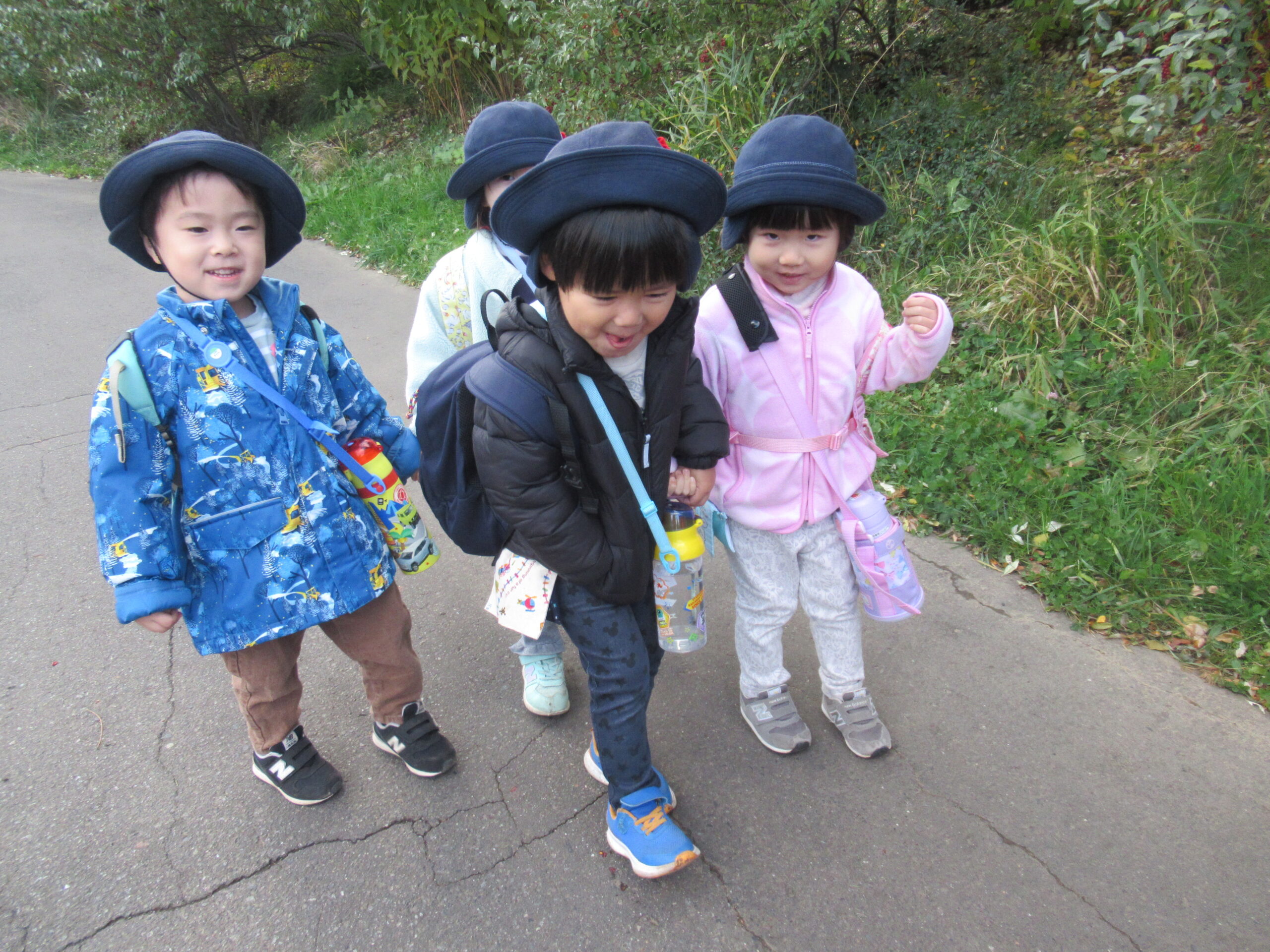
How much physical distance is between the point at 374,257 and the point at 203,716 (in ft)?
17.0

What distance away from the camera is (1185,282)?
3.41 meters

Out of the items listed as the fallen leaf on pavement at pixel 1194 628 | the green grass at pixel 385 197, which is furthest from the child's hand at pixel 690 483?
the green grass at pixel 385 197

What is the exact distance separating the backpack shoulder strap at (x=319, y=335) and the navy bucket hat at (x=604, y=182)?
2.26ft

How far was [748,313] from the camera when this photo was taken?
1872 millimetres

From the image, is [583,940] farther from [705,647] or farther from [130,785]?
[130,785]

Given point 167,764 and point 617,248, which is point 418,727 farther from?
point 617,248

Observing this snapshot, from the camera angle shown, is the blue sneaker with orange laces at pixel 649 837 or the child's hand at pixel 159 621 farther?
the blue sneaker with orange laces at pixel 649 837

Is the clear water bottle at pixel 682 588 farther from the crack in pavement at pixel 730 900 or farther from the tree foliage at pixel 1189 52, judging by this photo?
the tree foliage at pixel 1189 52

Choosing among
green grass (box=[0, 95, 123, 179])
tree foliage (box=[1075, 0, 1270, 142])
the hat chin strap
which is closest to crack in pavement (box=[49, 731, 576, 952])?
the hat chin strap

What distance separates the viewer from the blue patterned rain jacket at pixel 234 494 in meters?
1.65

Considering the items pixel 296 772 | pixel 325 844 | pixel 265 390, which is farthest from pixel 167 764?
pixel 265 390

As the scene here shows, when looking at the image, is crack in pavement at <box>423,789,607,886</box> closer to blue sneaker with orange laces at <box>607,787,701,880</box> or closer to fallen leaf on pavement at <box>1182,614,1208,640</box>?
blue sneaker with orange laces at <box>607,787,701,880</box>

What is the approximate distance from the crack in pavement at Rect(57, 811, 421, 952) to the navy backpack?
86cm

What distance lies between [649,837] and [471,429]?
3.47ft
